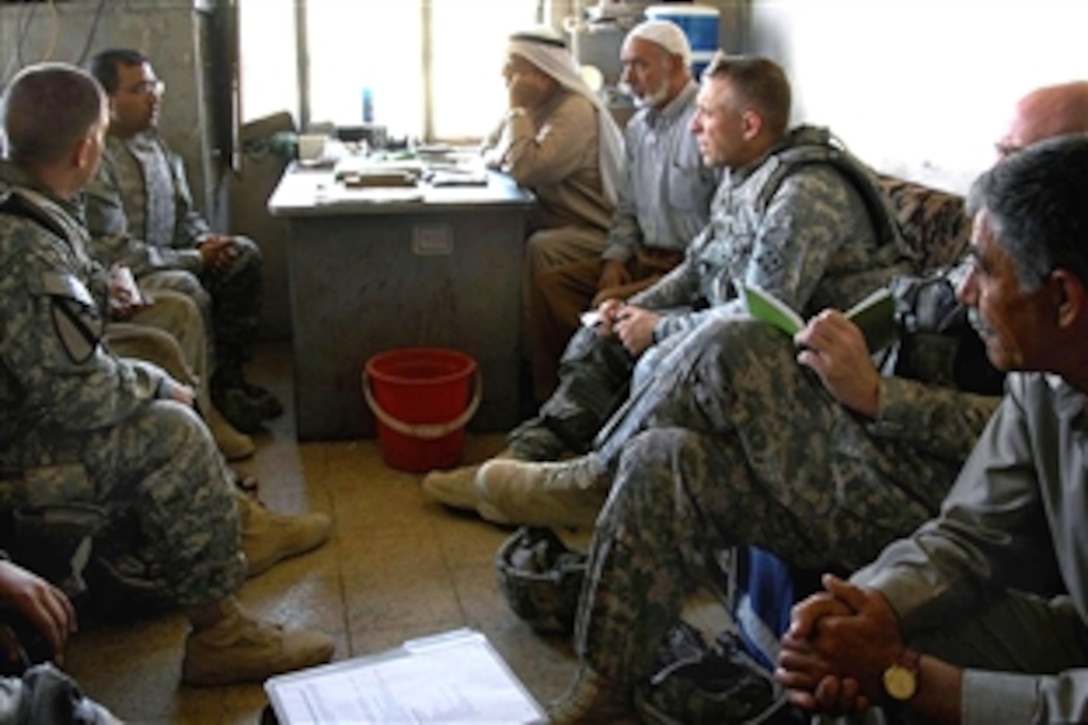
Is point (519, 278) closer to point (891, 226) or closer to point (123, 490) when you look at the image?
point (891, 226)

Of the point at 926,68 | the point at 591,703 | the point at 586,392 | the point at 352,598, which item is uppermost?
the point at 926,68

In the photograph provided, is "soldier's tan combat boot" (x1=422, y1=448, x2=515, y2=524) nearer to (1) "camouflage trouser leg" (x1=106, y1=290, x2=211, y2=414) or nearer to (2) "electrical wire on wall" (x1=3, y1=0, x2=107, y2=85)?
(1) "camouflage trouser leg" (x1=106, y1=290, x2=211, y2=414)

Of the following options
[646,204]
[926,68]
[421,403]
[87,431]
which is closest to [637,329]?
[421,403]

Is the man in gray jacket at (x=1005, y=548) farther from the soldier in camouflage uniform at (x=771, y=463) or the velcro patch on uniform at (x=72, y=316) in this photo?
the velcro patch on uniform at (x=72, y=316)

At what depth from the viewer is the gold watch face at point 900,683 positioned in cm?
141

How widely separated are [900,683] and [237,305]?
2.88 metres

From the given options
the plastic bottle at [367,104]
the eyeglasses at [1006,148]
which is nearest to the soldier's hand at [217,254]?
the plastic bottle at [367,104]

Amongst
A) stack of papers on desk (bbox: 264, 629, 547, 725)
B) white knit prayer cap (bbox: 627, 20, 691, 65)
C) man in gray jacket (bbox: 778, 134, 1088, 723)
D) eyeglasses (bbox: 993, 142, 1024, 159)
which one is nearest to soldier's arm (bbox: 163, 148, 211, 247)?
white knit prayer cap (bbox: 627, 20, 691, 65)

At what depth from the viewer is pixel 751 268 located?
8.00 feet

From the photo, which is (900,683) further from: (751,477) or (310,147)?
(310,147)

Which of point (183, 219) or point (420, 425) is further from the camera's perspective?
point (183, 219)

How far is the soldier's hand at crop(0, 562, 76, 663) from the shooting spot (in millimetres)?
1599

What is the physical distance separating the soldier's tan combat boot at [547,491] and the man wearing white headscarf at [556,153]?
1248 millimetres

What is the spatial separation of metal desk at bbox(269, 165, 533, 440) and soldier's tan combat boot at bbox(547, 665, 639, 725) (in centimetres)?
173
